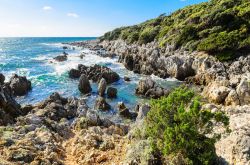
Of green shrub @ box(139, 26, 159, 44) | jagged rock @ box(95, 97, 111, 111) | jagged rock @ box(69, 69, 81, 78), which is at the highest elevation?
green shrub @ box(139, 26, 159, 44)

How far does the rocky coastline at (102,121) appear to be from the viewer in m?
16.2

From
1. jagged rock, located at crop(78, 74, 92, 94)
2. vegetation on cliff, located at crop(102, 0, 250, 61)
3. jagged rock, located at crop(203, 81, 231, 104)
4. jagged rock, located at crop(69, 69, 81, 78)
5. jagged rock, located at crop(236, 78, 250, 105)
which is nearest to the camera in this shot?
jagged rock, located at crop(236, 78, 250, 105)

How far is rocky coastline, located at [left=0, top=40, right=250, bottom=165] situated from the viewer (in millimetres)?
16250

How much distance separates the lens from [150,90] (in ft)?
149

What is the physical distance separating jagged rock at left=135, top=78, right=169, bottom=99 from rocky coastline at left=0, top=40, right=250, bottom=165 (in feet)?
0.49

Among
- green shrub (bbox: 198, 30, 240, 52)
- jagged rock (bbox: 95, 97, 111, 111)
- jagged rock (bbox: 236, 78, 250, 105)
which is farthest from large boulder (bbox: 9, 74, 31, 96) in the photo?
green shrub (bbox: 198, 30, 240, 52)

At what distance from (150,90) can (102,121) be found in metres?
16.7

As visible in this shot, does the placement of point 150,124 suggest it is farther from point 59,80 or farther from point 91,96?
point 59,80

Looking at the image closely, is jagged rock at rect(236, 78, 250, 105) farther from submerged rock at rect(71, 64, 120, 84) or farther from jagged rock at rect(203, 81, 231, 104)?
submerged rock at rect(71, 64, 120, 84)

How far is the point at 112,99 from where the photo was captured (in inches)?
1790

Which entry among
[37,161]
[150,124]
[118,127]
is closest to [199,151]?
[150,124]

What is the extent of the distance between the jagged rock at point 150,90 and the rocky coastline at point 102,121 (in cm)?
15

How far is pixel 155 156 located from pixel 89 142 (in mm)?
6858

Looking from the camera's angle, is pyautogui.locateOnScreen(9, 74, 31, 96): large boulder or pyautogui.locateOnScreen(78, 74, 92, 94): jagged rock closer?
pyautogui.locateOnScreen(9, 74, 31, 96): large boulder
